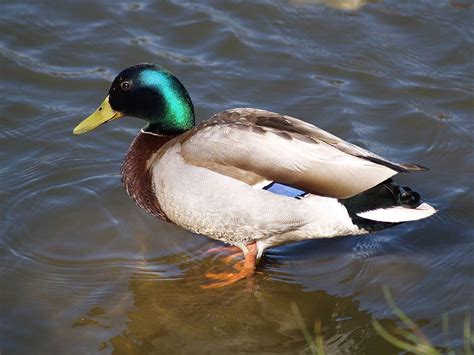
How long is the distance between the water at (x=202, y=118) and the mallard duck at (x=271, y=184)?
430 mm

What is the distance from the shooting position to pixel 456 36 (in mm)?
7586

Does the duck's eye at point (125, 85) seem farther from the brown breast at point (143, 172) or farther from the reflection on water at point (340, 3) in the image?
the reflection on water at point (340, 3)

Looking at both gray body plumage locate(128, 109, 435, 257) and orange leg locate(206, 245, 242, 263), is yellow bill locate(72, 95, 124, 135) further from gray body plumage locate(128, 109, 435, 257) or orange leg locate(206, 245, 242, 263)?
orange leg locate(206, 245, 242, 263)

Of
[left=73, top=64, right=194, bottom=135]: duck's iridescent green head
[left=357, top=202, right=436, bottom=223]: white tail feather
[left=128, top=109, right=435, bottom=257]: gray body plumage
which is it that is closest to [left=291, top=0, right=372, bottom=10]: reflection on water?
[left=73, top=64, right=194, bottom=135]: duck's iridescent green head

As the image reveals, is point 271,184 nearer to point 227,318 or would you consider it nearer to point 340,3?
Result: point 227,318

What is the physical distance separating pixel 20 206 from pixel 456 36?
4115 millimetres

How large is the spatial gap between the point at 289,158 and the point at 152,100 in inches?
42.3

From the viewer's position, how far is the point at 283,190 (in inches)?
189

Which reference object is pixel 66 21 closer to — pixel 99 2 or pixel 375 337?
pixel 99 2

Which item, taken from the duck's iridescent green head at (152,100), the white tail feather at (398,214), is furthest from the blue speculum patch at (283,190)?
the duck's iridescent green head at (152,100)

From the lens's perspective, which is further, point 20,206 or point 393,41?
point 393,41

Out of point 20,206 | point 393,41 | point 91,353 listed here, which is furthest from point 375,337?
point 393,41

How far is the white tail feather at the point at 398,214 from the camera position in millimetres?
4730

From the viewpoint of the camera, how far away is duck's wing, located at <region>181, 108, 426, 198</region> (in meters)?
4.72
